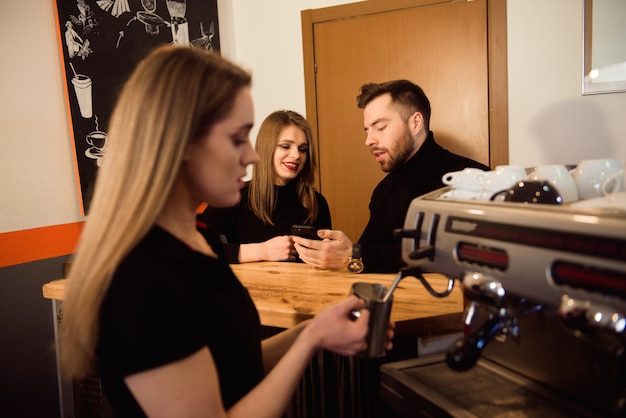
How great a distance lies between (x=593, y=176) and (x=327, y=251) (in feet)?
2.69

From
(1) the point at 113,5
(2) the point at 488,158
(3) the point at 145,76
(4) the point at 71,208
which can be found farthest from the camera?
(2) the point at 488,158

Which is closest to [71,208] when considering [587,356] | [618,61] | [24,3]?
[24,3]

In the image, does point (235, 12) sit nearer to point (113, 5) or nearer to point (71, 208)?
point (113, 5)

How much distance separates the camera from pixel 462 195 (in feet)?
2.73

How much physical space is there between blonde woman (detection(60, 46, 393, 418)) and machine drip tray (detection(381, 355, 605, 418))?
16cm

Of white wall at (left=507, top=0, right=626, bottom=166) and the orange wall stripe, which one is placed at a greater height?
white wall at (left=507, top=0, right=626, bottom=166)

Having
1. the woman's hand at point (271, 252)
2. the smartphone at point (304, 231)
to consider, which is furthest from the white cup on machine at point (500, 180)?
the woman's hand at point (271, 252)

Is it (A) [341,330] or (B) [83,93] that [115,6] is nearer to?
(B) [83,93]

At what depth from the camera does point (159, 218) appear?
29.2 inches

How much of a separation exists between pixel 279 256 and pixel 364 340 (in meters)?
0.97

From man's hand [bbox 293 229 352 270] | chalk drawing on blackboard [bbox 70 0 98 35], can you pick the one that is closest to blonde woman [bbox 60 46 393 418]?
man's hand [bbox 293 229 352 270]

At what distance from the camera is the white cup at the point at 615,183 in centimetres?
77

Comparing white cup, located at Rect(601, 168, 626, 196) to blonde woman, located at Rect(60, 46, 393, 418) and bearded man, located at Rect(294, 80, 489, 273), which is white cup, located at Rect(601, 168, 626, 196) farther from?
bearded man, located at Rect(294, 80, 489, 273)

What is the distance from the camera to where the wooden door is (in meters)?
2.43
